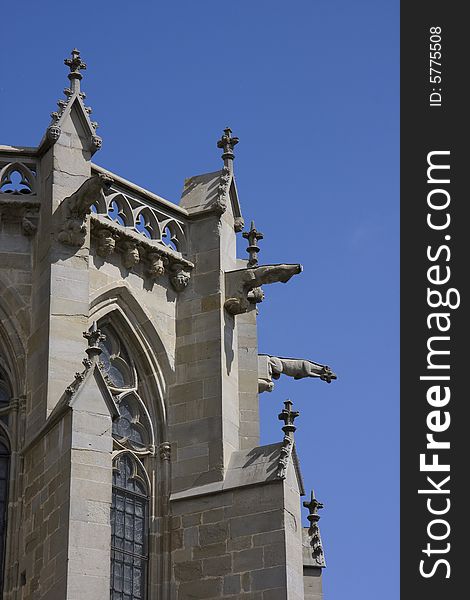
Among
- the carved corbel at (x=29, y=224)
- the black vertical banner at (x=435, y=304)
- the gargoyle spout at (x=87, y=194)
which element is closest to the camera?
the black vertical banner at (x=435, y=304)

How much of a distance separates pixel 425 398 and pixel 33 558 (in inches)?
199

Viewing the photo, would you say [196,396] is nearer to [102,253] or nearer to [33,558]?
[102,253]

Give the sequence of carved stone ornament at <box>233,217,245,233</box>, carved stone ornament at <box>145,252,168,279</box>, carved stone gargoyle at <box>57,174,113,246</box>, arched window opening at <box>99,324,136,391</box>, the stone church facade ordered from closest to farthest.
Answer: the stone church facade
carved stone gargoyle at <box>57,174,113,246</box>
arched window opening at <box>99,324,136,391</box>
carved stone ornament at <box>145,252,168,279</box>
carved stone ornament at <box>233,217,245,233</box>

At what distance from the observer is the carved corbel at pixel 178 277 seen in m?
25.4

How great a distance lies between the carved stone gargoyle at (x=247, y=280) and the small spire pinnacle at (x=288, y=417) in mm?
2193

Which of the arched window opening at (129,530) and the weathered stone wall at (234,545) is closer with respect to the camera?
the weathered stone wall at (234,545)

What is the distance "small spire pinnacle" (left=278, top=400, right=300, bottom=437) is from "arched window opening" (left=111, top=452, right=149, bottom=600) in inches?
86.8

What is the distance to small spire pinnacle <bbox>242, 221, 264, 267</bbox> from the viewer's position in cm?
2644

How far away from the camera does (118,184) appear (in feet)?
82.0

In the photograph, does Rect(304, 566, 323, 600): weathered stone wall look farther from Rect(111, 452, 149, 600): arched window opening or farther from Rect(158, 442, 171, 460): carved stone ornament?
Rect(111, 452, 149, 600): arched window opening

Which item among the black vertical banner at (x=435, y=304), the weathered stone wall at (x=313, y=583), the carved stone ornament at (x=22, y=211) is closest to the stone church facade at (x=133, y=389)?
the carved stone ornament at (x=22, y=211)

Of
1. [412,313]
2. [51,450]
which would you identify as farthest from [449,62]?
[51,450]

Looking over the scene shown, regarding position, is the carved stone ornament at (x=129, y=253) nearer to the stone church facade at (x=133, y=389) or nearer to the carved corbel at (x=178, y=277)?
the stone church facade at (x=133, y=389)

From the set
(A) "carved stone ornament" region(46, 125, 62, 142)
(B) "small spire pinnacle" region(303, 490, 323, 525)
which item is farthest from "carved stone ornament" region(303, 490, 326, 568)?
(A) "carved stone ornament" region(46, 125, 62, 142)
